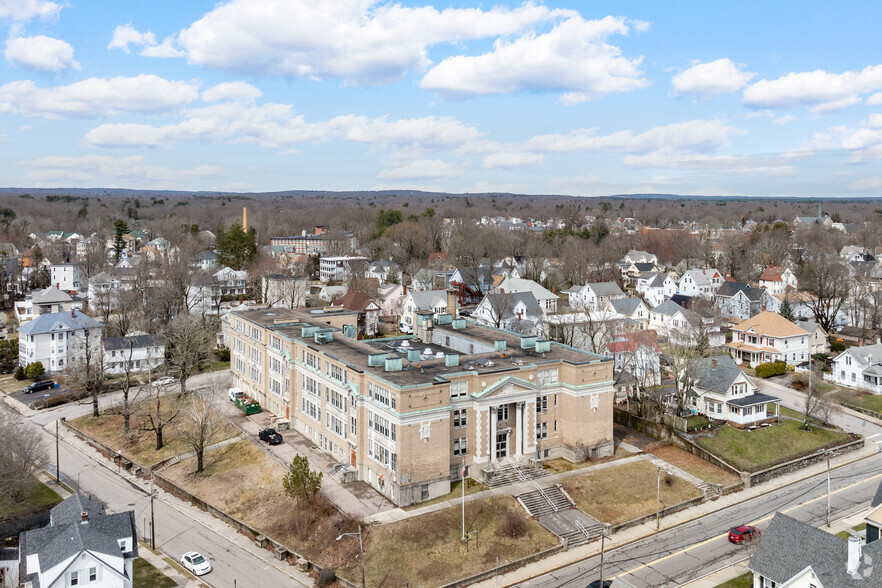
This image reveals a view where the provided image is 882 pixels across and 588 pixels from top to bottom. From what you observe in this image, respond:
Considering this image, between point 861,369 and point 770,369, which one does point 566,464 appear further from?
point 861,369

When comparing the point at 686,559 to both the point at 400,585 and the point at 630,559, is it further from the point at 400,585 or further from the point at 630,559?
the point at 400,585

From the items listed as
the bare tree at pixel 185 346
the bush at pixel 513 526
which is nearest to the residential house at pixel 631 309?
the bare tree at pixel 185 346

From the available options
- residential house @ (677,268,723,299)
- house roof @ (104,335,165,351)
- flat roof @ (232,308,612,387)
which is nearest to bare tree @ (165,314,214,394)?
house roof @ (104,335,165,351)

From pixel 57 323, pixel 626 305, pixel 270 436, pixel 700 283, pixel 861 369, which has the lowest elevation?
pixel 270 436

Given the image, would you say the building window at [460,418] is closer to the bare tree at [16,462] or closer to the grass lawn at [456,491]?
the grass lawn at [456,491]

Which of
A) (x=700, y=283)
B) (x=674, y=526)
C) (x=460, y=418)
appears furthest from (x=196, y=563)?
(x=700, y=283)

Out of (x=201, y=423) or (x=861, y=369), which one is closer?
(x=201, y=423)
